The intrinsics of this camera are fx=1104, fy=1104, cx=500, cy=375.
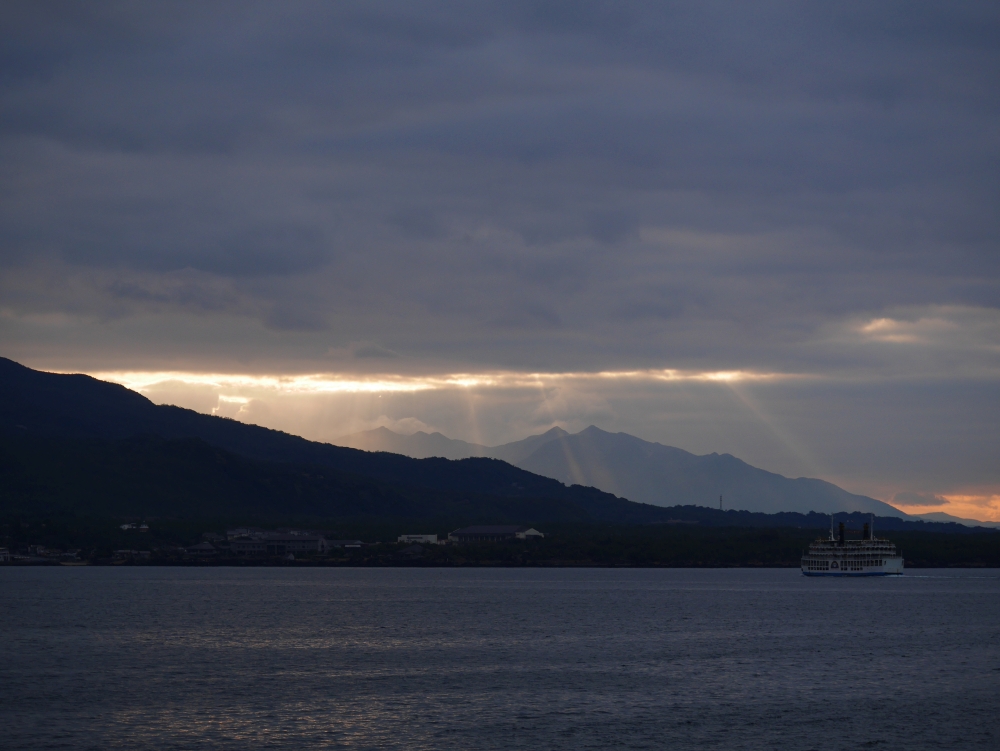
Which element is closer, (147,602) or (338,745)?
(338,745)

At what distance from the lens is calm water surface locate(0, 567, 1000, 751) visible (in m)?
62.2

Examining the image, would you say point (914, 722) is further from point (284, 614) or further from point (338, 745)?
point (284, 614)

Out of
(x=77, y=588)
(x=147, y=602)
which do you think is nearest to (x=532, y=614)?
(x=147, y=602)

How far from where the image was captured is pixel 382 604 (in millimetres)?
158750

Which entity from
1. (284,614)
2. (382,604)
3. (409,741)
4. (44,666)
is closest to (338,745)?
(409,741)

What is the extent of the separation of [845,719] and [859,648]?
39814 mm

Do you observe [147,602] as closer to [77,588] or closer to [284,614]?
[284,614]

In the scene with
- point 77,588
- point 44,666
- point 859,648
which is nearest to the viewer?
point 44,666

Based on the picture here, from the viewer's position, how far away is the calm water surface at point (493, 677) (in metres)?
62.2

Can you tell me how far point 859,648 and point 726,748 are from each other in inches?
2002

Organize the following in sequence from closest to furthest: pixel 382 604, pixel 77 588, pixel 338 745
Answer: pixel 338 745 → pixel 382 604 → pixel 77 588

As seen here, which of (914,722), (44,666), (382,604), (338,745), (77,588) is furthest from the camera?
(77,588)

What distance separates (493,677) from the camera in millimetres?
82500

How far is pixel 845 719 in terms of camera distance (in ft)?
221
